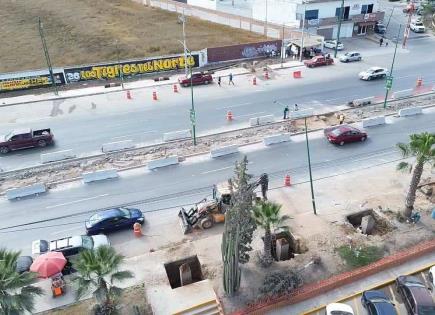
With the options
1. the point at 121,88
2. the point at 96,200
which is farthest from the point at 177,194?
the point at 121,88

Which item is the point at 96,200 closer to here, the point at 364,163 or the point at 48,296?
the point at 48,296

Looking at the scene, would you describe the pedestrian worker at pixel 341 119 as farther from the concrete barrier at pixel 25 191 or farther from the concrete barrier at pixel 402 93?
the concrete barrier at pixel 25 191

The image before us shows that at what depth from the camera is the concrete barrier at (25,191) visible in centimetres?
2786

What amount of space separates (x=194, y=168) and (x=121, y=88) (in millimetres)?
19734

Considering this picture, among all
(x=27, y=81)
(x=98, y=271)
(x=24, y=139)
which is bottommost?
(x=27, y=81)

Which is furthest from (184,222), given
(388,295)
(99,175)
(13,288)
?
(388,295)

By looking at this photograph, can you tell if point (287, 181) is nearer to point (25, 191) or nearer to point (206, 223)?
point (206, 223)

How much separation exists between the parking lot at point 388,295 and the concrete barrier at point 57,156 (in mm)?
22311

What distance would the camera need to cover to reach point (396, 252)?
21875 millimetres

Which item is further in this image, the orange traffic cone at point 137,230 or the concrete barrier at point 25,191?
the concrete barrier at point 25,191

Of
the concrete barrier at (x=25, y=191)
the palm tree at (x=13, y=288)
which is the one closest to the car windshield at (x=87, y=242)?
the palm tree at (x=13, y=288)

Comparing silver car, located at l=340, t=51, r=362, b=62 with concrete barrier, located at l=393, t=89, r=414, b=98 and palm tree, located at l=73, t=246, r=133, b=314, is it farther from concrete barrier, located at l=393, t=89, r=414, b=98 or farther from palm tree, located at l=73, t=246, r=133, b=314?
palm tree, located at l=73, t=246, r=133, b=314

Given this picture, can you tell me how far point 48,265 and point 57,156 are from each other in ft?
49.9

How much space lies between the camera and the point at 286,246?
22391 mm
